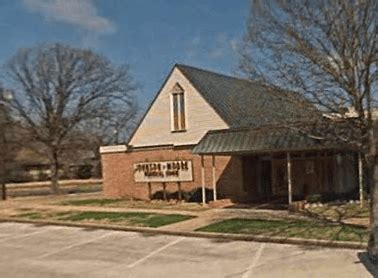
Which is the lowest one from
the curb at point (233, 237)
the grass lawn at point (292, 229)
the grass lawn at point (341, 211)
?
the curb at point (233, 237)

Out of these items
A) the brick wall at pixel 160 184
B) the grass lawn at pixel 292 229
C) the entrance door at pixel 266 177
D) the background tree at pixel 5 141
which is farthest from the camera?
the background tree at pixel 5 141

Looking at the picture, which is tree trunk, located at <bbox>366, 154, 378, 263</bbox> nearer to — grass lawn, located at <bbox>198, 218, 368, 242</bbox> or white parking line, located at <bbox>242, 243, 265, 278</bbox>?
grass lawn, located at <bbox>198, 218, 368, 242</bbox>

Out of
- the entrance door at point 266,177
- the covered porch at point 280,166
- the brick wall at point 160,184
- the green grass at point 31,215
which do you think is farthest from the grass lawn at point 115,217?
the entrance door at point 266,177

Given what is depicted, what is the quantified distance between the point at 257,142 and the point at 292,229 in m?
6.74

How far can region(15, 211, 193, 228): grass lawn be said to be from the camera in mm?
16969

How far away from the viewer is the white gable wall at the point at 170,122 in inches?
1016

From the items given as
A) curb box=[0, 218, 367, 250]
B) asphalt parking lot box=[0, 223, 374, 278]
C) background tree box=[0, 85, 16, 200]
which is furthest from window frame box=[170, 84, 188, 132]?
asphalt parking lot box=[0, 223, 374, 278]

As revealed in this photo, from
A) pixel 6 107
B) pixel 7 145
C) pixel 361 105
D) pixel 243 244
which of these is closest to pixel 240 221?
pixel 243 244

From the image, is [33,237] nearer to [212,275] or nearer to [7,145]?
[212,275]

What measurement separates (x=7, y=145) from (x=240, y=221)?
22.7m

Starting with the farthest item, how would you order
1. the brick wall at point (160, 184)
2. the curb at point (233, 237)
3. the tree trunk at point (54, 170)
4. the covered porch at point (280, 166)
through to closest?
the tree trunk at point (54, 170), the brick wall at point (160, 184), the covered porch at point (280, 166), the curb at point (233, 237)

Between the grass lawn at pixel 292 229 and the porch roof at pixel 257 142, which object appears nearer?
the grass lawn at pixel 292 229

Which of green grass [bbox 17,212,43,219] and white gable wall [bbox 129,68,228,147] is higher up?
white gable wall [bbox 129,68,228,147]

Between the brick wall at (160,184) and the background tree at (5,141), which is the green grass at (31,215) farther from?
the background tree at (5,141)
